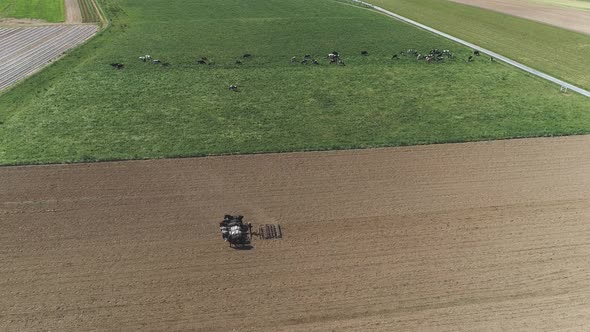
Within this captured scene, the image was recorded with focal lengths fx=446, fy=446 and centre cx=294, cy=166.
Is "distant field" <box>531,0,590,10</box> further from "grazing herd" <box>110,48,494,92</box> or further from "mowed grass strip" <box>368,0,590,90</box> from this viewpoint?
"grazing herd" <box>110,48,494,92</box>

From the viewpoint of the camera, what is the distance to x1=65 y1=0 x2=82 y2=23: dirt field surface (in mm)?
69625

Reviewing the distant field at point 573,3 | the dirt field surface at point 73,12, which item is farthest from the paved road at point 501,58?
the dirt field surface at point 73,12

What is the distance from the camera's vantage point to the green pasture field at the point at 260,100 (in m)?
33.2

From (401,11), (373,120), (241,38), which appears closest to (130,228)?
(373,120)

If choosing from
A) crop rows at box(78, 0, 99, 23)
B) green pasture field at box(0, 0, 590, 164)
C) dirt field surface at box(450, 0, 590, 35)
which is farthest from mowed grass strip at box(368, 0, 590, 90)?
Result: crop rows at box(78, 0, 99, 23)

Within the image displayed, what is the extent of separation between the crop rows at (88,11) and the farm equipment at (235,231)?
5848 cm

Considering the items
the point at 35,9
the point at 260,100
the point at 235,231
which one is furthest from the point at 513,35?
the point at 35,9

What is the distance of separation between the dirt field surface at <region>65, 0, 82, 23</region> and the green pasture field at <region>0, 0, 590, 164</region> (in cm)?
1388

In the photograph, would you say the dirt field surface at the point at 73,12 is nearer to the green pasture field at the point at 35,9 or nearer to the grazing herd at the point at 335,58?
the green pasture field at the point at 35,9

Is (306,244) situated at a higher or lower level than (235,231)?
lower

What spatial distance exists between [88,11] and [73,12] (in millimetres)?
2333

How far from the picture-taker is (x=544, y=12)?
Answer: 8169 centimetres

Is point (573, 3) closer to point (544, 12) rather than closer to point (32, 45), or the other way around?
point (544, 12)

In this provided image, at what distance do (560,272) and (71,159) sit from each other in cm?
2993
